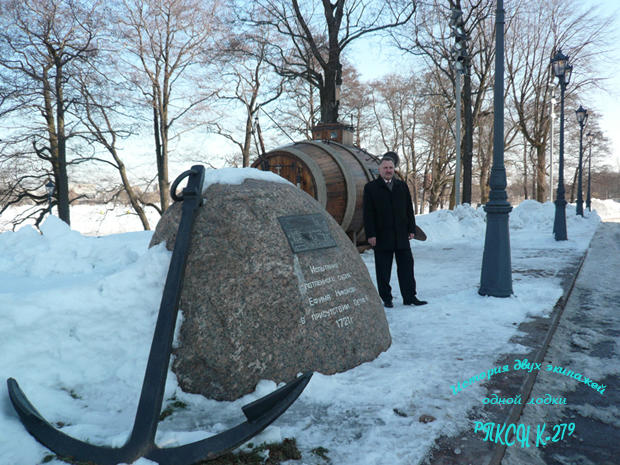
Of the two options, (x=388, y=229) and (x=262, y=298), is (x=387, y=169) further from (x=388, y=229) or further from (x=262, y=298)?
(x=262, y=298)

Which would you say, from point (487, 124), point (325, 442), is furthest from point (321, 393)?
point (487, 124)

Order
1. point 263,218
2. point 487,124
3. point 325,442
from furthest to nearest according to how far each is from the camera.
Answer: point 487,124
point 263,218
point 325,442

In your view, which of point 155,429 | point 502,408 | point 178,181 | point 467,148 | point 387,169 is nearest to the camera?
point 155,429

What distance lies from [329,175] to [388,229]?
3.55 m

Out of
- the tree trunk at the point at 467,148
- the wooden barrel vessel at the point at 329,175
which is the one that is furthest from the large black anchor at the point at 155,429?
the tree trunk at the point at 467,148

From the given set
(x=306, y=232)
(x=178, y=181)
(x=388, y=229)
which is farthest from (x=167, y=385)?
(x=388, y=229)

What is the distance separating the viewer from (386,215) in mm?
5109

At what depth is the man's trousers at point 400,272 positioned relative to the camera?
5141 mm

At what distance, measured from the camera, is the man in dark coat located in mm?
5102

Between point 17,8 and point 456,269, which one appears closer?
point 456,269

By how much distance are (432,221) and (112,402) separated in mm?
12812

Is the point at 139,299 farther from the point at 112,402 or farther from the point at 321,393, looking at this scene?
the point at 321,393

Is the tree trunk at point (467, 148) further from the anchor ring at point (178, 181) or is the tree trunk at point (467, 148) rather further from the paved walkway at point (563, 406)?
the anchor ring at point (178, 181)

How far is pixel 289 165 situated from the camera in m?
8.52
